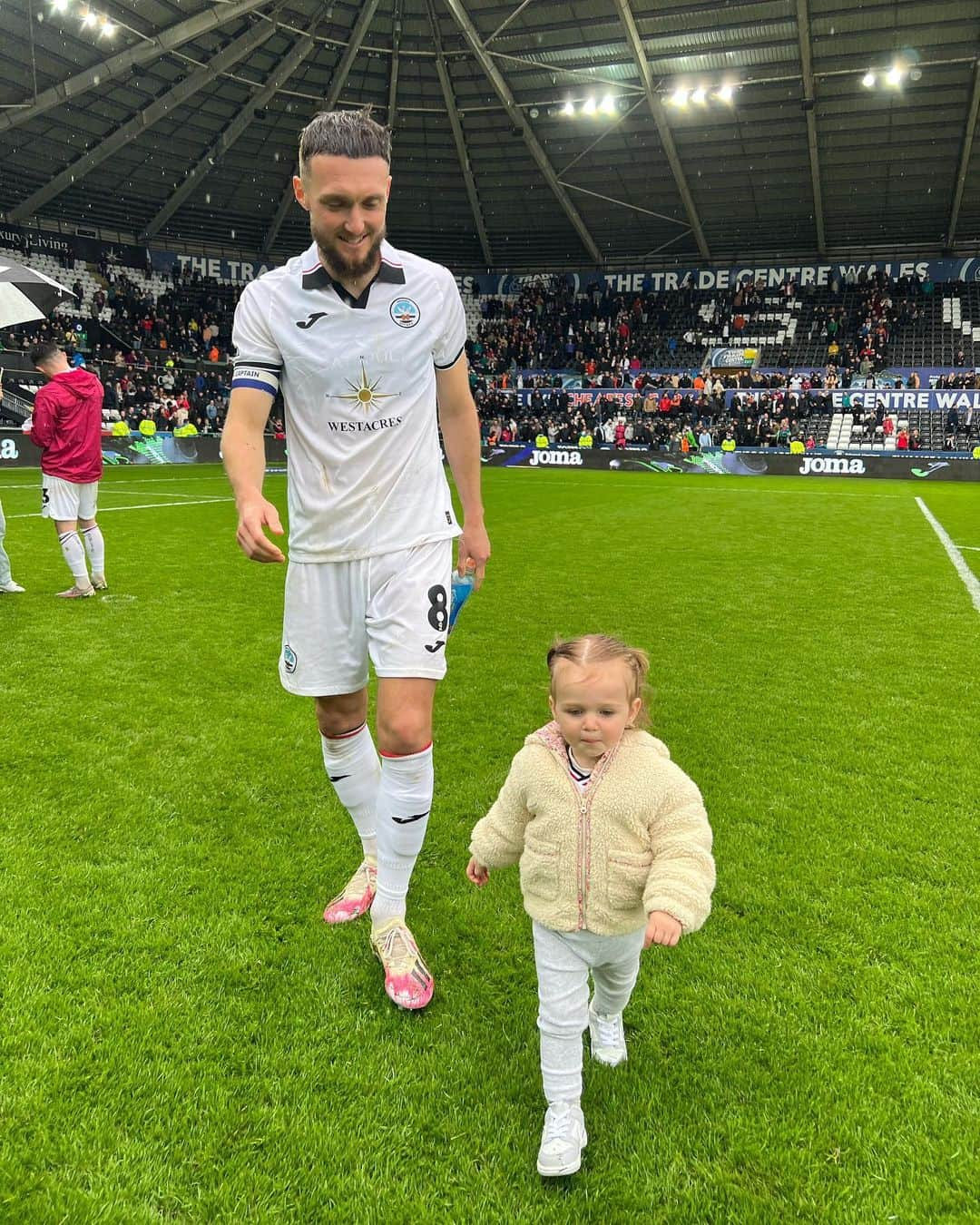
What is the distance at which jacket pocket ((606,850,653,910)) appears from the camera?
184cm

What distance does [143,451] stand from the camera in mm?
23750

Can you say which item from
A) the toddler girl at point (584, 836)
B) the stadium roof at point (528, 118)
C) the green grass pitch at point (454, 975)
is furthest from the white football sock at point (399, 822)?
the stadium roof at point (528, 118)

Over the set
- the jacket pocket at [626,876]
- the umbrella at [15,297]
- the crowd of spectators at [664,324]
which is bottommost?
the jacket pocket at [626,876]

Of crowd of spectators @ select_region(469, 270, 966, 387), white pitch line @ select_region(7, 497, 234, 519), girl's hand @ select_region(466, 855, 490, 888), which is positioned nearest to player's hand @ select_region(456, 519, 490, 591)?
girl's hand @ select_region(466, 855, 490, 888)

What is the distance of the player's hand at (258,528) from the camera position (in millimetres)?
2193

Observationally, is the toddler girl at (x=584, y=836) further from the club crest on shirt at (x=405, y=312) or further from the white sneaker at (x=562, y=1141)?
the club crest on shirt at (x=405, y=312)

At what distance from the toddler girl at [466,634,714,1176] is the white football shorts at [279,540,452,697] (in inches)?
26.0

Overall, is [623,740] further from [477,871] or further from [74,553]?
[74,553]

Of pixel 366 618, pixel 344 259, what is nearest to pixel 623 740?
pixel 366 618

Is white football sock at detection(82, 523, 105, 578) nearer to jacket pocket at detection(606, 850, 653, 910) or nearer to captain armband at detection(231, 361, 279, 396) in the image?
captain armband at detection(231, 361, 279, 396)

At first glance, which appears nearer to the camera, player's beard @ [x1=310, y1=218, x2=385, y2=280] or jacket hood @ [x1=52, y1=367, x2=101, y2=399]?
player's beard @ [x1=310, y1=218, x2=385, y2=280]

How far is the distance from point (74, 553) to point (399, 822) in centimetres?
600

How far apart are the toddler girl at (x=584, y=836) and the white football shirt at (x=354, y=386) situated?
0.88 meters

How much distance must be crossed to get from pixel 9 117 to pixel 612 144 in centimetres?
2224
